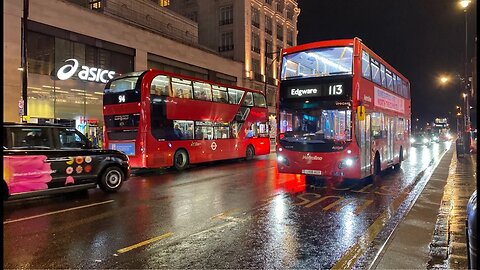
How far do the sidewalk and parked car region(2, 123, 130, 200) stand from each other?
7.57 m

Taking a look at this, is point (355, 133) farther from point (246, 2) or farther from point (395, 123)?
point (246, 2)

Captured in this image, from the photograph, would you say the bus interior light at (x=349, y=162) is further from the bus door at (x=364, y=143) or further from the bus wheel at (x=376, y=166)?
the bus wheel at (x=376, y=166)

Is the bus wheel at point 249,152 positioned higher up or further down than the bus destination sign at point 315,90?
further down

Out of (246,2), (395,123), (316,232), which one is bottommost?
(316,232)

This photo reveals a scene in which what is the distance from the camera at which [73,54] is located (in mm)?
25219

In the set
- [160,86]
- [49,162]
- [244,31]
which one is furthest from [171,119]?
[244,31]

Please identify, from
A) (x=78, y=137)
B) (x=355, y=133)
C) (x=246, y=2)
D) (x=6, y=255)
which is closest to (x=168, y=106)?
(x=78, y=137)

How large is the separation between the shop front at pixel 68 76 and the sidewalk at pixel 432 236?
20.7 m

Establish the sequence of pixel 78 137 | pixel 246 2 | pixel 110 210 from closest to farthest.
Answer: pixel 110 210 < pixel 78 137 < pixel 246 2

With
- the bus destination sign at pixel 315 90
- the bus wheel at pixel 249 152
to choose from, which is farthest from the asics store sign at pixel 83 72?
the bus destination sign at pixel 315 90

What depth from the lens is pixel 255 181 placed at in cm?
1323

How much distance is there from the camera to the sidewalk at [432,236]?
16.4 ft

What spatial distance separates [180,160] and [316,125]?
807cm

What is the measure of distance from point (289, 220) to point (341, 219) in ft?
3.52
